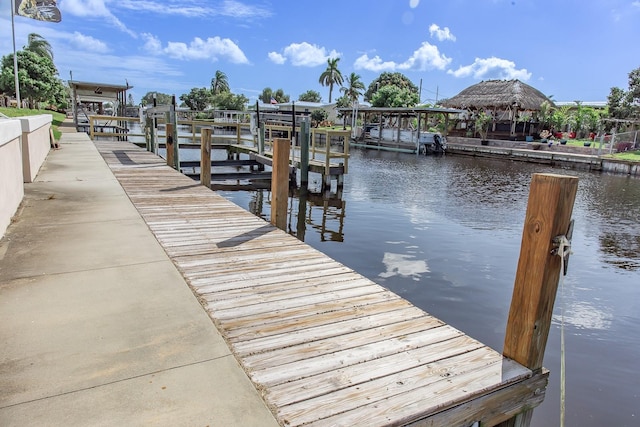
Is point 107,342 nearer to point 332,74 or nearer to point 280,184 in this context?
point 280,184

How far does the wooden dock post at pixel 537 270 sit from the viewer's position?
233cm

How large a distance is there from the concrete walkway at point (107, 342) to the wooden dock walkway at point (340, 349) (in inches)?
6.5

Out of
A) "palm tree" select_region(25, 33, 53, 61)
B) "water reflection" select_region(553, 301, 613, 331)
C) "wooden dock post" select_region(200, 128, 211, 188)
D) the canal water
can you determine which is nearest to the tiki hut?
the canal water

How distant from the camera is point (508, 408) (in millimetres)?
2375

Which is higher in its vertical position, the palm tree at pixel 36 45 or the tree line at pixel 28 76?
the palm tree at pixel 36 45

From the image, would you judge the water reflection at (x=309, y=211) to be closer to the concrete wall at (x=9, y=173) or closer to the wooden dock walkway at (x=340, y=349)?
the concrete wall at (x=9, y=173)

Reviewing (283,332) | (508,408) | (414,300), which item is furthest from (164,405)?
(414,300)

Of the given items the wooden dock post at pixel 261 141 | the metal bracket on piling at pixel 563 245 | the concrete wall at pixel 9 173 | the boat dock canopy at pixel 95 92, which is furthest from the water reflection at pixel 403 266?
the boat dock canopy at pixel 95 92

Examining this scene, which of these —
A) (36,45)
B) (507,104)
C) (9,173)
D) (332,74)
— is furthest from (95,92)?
(332,74)

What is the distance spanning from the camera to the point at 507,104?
117 feet

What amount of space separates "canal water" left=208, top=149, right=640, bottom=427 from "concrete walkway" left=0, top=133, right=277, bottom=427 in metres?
2.02

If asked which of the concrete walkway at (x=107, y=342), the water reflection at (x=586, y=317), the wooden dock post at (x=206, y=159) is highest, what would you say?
the wooden dock post at (x=206, y=159)

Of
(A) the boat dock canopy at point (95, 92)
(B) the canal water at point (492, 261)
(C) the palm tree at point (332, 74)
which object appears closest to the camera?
(B) the canal water at point (492, 261)

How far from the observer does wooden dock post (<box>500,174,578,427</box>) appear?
233 centimetres
